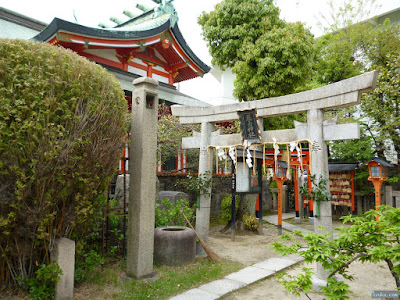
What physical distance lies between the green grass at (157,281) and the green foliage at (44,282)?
626mm

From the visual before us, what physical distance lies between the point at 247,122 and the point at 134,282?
14.5 ft

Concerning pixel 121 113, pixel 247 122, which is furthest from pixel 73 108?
pixel 247 122

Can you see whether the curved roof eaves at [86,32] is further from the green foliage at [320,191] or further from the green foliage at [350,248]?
the green foliage at [350,248]

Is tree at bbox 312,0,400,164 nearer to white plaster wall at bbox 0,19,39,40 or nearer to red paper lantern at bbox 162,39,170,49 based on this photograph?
red paper lantern at bbox 162,39,170,49

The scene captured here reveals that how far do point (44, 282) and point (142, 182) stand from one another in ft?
6.90

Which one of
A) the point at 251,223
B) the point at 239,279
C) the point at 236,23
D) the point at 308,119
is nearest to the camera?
the point at 239,279

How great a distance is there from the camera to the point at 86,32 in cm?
1036

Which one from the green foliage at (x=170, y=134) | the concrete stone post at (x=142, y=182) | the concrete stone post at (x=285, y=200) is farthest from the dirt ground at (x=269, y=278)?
the concrete stone post at (x=285, y=200)

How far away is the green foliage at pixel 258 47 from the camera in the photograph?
35.3 ft

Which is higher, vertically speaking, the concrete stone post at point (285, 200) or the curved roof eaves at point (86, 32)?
the curved roof eaves at point (86, 32)

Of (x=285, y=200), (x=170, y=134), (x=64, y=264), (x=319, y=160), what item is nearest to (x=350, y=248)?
(x=319, y=160)

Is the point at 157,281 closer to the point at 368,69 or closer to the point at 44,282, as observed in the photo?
the point at 44,282

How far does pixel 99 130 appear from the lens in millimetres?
4398

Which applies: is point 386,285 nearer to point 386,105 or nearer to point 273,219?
point 273,219
